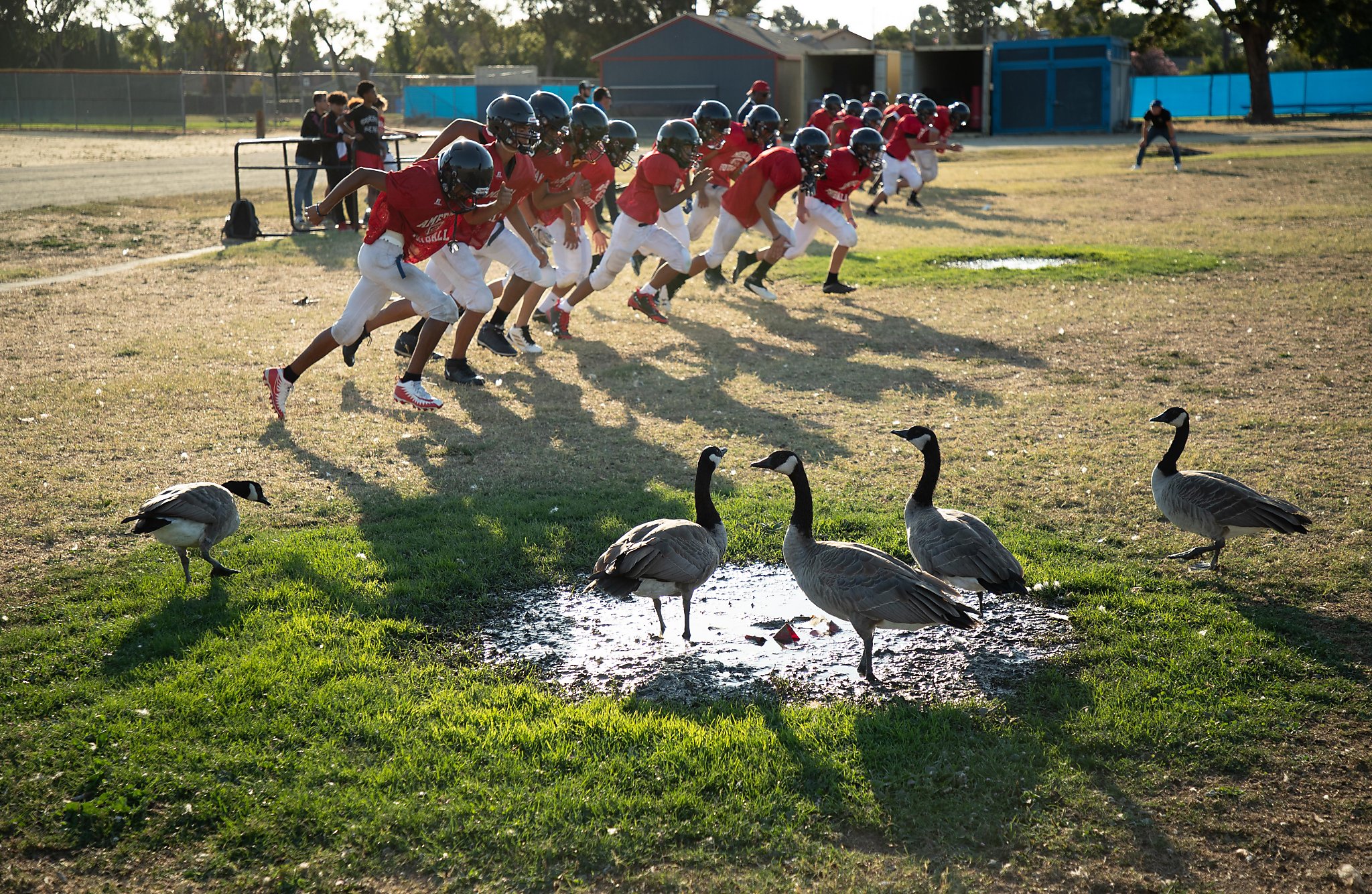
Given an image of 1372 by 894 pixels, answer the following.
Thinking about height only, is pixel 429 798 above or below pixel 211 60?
below

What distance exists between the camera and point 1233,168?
2798 cm

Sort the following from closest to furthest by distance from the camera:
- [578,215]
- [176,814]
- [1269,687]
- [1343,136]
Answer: [176,814] → [1269,687] → [578,215] → [1343,136]

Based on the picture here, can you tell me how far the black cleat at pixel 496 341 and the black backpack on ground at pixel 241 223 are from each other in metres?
8.77

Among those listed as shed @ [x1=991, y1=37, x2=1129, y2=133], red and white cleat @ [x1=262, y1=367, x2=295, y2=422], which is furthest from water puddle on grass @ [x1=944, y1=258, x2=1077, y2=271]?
shed @ [x1=991, y1=37, x2=1129, y2=133]

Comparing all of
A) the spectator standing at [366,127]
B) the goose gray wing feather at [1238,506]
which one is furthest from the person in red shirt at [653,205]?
the spectator standing at [366,127]

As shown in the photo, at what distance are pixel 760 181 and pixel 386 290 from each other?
5364 millimetres

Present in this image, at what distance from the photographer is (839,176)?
13.4 m

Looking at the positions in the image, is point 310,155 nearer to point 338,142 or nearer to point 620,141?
point 338,142

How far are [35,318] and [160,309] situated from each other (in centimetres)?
124

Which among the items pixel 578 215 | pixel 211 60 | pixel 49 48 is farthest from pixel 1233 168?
pixel 211 60

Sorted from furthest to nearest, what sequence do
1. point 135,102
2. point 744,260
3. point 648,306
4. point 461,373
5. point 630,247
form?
point 135,102, point 744,260, point 648,306, point 630,247, point 461,373

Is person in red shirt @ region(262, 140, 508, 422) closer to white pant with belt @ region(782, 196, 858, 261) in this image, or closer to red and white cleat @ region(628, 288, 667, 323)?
red and white cleat @ region(628, 288, 667, 323)

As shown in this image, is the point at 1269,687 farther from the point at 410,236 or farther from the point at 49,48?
the point at 49,48

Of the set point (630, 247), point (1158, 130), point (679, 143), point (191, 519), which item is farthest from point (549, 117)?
point (1158, 130)
